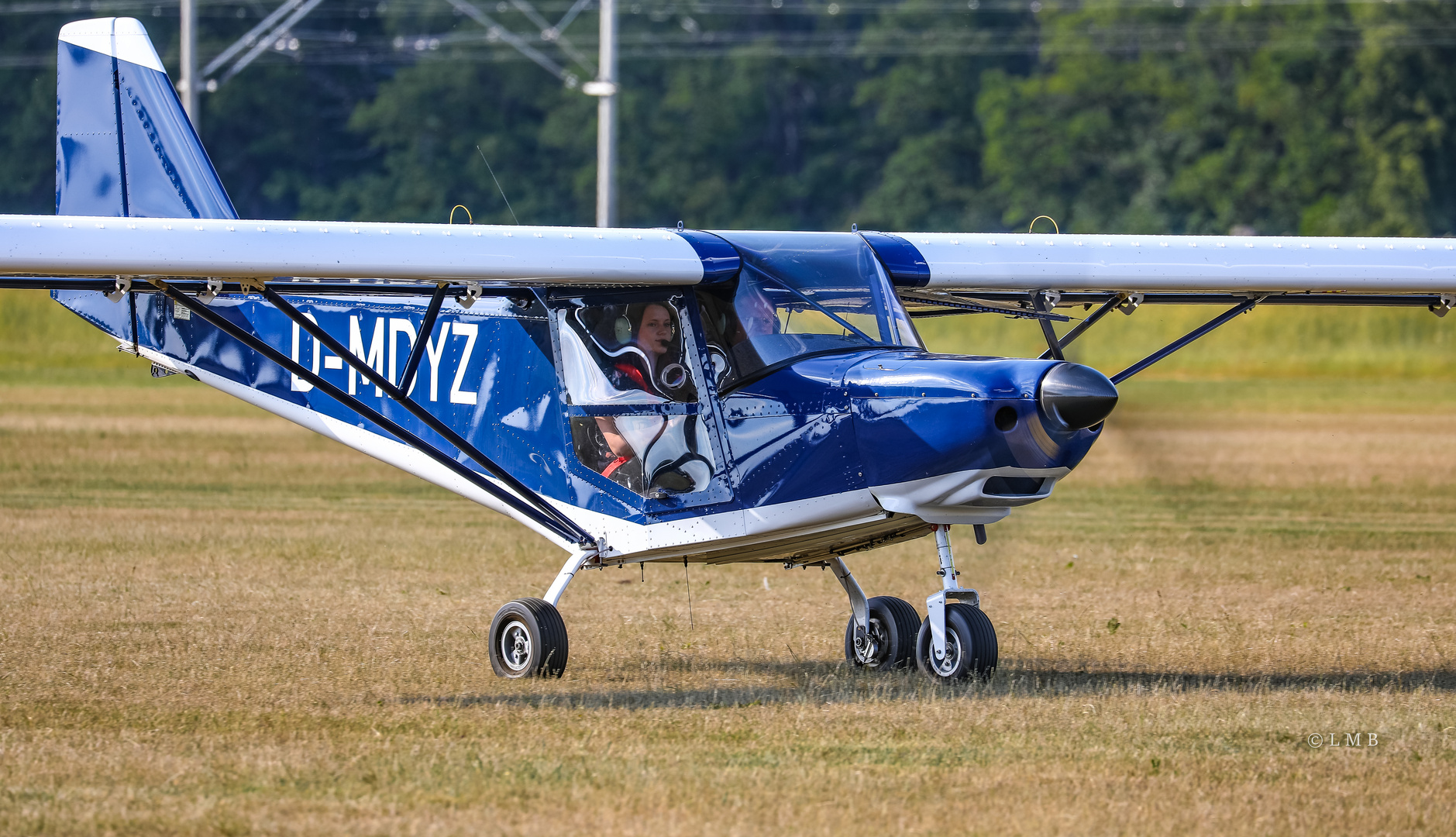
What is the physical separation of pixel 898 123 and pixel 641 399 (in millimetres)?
51138

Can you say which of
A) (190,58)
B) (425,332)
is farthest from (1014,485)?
(190,58)

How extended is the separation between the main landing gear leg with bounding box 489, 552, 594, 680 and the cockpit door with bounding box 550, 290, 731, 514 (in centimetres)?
57

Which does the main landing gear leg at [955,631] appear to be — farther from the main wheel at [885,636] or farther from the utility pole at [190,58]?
the utility pole at [190,58]

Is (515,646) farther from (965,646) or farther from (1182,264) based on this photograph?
(1182,264)

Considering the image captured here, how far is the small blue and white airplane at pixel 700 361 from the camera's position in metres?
8.44

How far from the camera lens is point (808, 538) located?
9094mm

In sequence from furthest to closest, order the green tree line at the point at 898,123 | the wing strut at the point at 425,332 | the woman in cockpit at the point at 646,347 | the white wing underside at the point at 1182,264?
the green tree line at the point at 898,123 → the white wing underside at the point at 1182,264 → the woman in cockpit at the point at 646,347 → the wing strut at the point at 425,332

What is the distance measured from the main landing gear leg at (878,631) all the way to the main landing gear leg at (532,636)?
1.51 m

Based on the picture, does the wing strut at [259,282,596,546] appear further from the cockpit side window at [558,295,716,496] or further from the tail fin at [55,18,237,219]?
the tail fin at [55,18,237,219]

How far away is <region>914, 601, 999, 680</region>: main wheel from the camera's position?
8953 mm

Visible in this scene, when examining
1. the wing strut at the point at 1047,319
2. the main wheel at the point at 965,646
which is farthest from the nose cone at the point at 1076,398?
the wing strut at the point at 1047,319

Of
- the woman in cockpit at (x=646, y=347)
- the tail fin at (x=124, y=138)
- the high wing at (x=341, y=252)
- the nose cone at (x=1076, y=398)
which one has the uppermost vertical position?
the tail fin at (x=124, y=138)

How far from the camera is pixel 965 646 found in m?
8.95

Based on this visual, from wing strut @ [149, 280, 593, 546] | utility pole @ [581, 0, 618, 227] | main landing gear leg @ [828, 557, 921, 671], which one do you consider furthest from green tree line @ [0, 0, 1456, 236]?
wing strut @ [149, 280, 593, 546]
